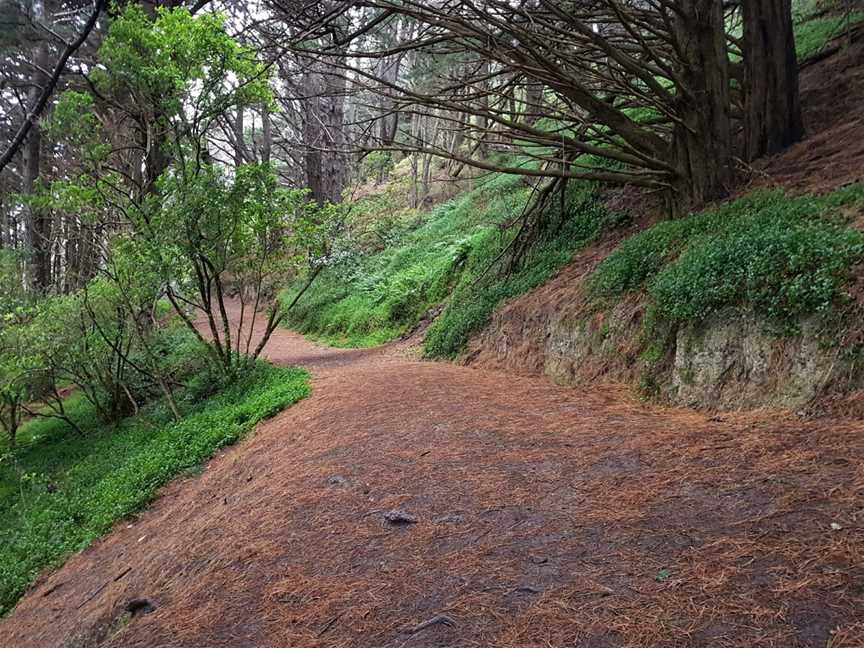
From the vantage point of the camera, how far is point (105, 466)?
7664 millimetres

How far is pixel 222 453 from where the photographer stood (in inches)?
250

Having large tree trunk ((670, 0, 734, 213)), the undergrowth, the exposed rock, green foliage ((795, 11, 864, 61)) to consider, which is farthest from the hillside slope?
green foliage ((795, 11, 864, 61))

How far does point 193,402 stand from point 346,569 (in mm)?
7539

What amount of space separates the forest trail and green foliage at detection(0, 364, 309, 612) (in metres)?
0.95

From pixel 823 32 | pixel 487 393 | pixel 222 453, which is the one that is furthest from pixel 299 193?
pixel 823 32

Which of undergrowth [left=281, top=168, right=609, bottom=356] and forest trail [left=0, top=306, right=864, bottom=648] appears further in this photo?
undergrowth [left=281, top=168, right=609, bottom=356]

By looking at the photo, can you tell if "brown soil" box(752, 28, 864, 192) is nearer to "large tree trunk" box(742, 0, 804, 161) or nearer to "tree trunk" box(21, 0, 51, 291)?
"large tree trunk" box(742, 0, 804, 161)

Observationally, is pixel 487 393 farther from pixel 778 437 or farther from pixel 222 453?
pixel 222 453

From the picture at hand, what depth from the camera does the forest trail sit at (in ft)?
6.64

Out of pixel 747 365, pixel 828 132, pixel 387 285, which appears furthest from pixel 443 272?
pixel 747 365

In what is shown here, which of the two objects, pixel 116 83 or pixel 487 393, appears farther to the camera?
pixel 116 83

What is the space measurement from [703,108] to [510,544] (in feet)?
18.4

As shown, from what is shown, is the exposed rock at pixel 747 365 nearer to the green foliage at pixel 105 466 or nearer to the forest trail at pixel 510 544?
the forest trail at pixel 510 544

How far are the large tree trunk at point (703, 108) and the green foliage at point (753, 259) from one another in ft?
2.46
